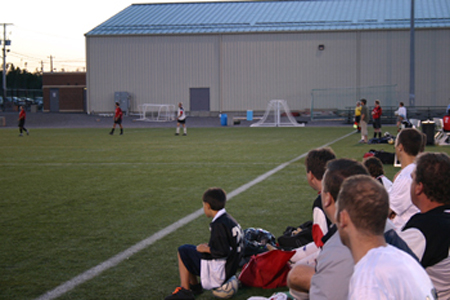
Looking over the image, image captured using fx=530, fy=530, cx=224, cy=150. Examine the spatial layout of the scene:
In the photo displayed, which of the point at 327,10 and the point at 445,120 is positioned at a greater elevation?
the point at 327,10

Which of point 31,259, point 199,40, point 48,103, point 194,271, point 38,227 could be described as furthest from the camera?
point 48,103

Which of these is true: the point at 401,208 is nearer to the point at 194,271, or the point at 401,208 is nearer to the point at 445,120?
the point at 194,271

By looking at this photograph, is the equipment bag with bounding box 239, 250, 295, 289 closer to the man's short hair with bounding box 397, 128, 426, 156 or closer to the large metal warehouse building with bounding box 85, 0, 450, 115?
the man's short hair with bounding box 397, 128, 426, 156

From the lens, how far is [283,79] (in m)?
49.9

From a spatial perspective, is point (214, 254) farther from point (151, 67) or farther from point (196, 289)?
point (151, 67)

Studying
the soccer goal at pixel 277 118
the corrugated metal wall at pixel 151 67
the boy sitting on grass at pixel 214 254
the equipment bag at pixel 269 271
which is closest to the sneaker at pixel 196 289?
the boy sitting on grass at pixel 214 254

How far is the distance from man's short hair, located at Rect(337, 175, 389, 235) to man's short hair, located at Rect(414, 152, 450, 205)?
1.26 metres

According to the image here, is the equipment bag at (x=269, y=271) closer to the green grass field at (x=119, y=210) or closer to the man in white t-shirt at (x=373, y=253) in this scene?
the green grass field at (x=119, y=210)

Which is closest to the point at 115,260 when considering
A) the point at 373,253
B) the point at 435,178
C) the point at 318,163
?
the point at 318,163

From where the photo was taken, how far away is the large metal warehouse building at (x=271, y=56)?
47812 mm

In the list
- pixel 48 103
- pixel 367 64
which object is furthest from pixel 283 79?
pixel 48 103

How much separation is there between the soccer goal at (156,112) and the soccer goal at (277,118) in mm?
9433

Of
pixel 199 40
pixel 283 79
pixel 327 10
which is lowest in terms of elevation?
pixel 283 79

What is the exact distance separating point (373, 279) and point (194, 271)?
2943 mm
